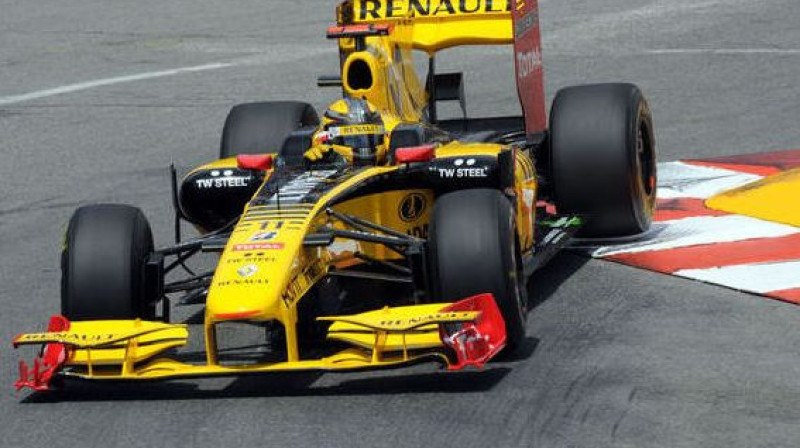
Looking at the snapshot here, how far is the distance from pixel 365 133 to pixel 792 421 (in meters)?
3.30

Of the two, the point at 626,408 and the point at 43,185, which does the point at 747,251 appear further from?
the point at 43,185

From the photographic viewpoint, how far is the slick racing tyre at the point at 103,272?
9.06 meters

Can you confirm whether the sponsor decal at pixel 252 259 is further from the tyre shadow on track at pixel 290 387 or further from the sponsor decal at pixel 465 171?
the sponsor decal at pixel 465 171

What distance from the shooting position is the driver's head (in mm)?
10125

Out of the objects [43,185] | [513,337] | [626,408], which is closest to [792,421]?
[626,408]

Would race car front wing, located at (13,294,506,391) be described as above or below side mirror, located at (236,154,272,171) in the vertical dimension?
below

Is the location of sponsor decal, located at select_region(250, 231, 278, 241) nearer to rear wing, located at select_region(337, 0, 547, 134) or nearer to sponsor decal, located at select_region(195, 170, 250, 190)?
sponsor decal, located at select_region(195, 170, 250, 190)

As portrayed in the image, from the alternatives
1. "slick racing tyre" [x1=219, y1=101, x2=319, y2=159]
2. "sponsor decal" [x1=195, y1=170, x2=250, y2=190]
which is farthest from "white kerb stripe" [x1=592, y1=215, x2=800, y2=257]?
"sponsor decal" [x1=195, y1=170, x2=250, y2=190]

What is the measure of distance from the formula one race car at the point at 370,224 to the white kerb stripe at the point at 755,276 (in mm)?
798

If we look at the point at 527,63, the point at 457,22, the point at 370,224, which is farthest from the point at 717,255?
the point at 370,224

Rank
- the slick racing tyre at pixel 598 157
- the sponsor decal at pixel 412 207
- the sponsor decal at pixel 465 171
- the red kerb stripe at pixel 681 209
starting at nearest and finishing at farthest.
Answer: the sponsor decal at pixel 465 171 → the sponsor decal at pixel 412 207 → the slick racing tyre at pixel 598 157 → the red kerb stripe at pixel 681 209

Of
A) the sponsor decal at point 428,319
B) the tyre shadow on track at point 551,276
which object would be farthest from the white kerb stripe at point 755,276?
the sponsor decal at point 428,319

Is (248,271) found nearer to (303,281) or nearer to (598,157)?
(303,281)

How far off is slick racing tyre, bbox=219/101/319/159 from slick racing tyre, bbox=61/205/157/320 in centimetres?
246
